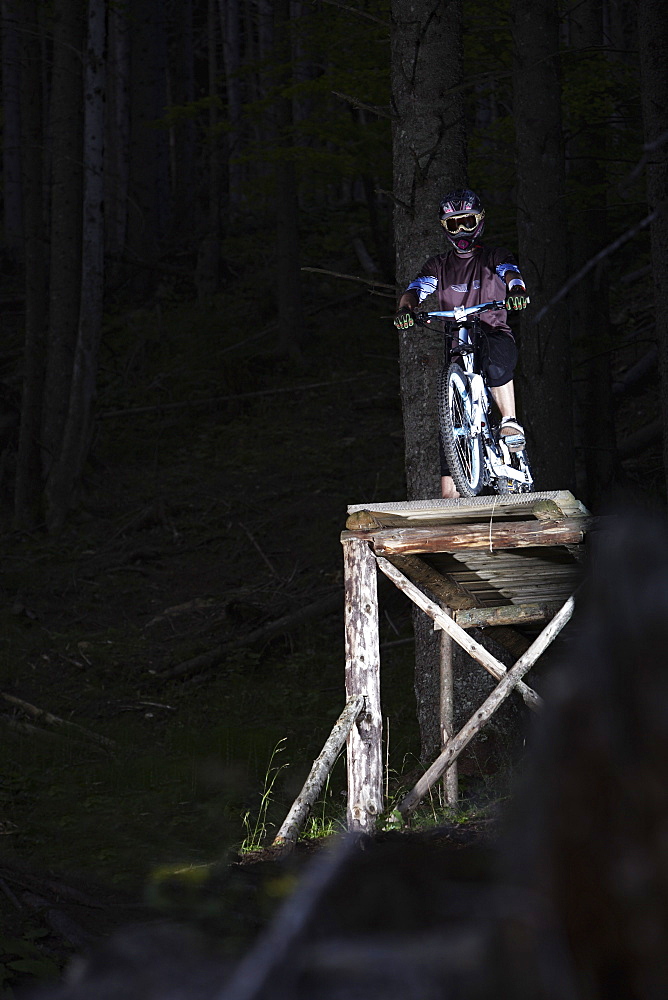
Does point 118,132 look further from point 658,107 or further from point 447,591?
point 447,591

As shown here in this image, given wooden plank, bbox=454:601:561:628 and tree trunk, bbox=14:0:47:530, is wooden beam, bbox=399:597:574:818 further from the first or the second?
tree trunk, bbox=14:0:47:530

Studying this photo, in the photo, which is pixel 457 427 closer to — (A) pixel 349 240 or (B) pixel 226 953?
(B) pixel 226 953

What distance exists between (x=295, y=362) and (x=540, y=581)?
1408 centimetres

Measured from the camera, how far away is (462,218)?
7051 mm

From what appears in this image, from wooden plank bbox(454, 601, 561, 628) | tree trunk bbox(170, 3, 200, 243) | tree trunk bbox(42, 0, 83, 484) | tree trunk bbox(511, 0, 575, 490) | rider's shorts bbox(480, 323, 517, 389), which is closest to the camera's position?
rider's shorts bbox(480, 323, 517, 389)

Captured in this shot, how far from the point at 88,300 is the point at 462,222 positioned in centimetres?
1095

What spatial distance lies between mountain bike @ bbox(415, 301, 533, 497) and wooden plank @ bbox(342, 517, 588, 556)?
0.99 metres

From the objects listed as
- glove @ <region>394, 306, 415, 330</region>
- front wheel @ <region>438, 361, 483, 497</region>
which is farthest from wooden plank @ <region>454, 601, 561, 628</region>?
glove @ <region>394, 306, 415, 330</region>

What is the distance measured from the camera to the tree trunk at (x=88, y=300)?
16469 millimetres

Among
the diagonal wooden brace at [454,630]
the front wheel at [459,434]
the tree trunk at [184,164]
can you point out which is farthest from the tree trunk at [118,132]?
the diagonal wooden brace at [454,630]

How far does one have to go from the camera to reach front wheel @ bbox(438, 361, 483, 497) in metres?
6.84

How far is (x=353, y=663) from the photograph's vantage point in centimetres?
668

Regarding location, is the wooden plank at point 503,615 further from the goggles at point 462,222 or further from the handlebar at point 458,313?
the goggles at point 462,222

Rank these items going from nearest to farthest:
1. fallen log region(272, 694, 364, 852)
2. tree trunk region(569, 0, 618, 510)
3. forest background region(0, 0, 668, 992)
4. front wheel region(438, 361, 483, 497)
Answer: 1. fallen log region(272, 694, 364, 852)
2. front wheel region(438, 361, 483, 497)
3. forest background region(0, 0, 668, 992)
4. tree trunk region(569, 0, 618, 510)
